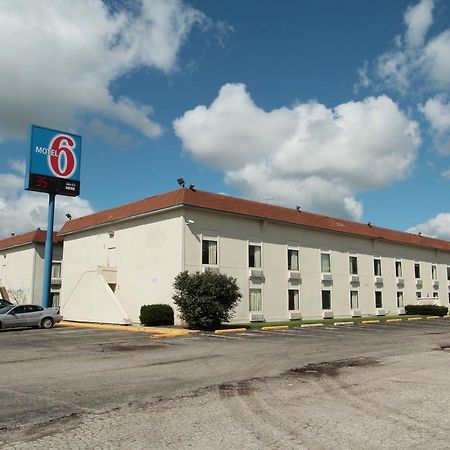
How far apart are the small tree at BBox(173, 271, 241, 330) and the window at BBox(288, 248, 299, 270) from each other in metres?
9.29

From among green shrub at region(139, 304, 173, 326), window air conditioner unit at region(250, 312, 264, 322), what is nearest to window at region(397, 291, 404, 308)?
window air conditioner unit at region(250, 312, 264, 322)

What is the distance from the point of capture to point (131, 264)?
3188 centimetres

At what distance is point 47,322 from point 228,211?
39.5ft

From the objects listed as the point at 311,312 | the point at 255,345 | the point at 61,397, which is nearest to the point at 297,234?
the point at 311,312

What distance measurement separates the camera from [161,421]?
259 inches

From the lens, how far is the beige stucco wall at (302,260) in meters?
30.0

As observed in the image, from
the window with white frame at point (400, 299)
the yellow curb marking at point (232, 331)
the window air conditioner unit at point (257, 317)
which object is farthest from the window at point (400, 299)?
the yellow curb marking at point (232, 331)

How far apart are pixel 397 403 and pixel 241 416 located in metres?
2.65

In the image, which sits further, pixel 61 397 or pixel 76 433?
pixel 61 397

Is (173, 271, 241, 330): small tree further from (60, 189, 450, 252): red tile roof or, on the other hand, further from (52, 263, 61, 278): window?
(52, 263, 61, 278): window

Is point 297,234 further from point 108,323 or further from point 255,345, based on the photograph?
point 255,345

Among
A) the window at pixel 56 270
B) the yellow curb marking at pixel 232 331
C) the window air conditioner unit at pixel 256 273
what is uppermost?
the window at pixel 56 270

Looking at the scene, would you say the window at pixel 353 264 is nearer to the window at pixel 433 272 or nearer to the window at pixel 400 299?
the window at pixel 400 299

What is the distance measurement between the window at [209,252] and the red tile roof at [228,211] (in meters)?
2.06
